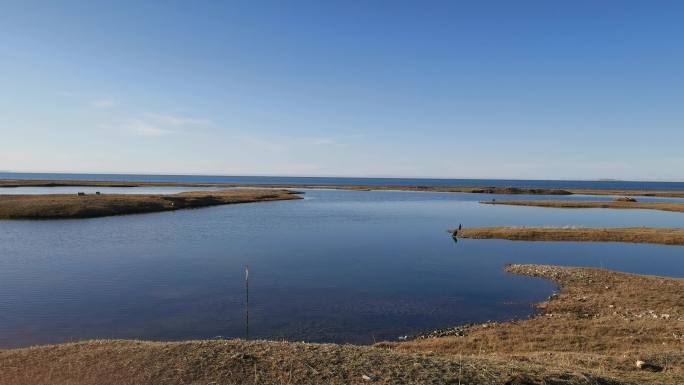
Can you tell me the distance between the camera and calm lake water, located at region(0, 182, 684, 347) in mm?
23812

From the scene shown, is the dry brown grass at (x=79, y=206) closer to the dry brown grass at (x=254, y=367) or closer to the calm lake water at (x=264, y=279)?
the calm lake water at (x=264, y=279)

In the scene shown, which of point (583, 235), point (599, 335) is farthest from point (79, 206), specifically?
point (599, 335)

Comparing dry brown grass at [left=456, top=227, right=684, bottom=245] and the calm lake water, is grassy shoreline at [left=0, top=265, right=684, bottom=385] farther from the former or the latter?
dry brown grass at [left=456, top=227, right=684, bottom=245]

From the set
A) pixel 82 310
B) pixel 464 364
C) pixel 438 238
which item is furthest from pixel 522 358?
pixel 438 238

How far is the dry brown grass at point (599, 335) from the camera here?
15938 millimetres

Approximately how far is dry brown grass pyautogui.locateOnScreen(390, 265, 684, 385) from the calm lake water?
8.37 feet

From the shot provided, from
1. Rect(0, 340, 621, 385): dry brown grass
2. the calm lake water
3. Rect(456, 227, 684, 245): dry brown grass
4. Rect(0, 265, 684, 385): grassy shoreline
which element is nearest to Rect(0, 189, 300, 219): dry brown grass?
the calm lake water

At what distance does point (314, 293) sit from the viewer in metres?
30.6

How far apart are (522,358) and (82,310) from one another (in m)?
24.0

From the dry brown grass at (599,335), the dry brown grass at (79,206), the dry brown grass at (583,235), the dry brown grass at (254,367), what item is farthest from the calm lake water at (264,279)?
the dry brown grass at (79,206)

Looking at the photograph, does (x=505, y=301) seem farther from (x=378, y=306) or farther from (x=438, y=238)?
(x=438, y=238)

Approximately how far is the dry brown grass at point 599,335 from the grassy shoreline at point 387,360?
5 cm

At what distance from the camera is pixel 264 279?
34531mm

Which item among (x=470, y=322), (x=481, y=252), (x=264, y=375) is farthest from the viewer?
(x=481, y=252)
